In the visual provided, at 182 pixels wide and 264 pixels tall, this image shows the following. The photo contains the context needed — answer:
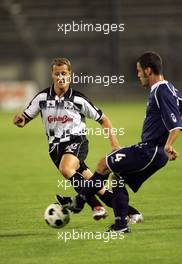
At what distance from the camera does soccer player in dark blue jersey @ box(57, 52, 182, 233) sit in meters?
7.38

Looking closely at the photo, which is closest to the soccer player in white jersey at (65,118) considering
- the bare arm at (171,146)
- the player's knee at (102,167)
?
the player's knee at (102,167)

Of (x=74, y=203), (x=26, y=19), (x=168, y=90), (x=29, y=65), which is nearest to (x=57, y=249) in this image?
(x=74, y=203)

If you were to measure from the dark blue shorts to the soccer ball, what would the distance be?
647 mm

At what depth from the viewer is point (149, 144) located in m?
7.47

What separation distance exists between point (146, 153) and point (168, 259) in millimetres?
1224

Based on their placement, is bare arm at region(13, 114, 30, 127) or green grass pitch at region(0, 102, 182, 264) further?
bare arm at region(13, 114, 30, 127)

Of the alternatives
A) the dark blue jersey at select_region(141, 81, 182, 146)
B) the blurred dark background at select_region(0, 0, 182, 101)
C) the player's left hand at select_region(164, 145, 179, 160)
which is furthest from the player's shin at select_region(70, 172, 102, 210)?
the blurred dark background at select_region(0, 0, 182, 101)

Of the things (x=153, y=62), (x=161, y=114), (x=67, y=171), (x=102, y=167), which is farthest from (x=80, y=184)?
(x=153, y=62)

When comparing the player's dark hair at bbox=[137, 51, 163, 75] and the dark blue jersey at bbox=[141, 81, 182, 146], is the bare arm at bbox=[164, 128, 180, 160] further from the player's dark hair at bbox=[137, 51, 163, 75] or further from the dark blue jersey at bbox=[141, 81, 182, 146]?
the player's dark hair at bbox=[137, 51, 163, 75]

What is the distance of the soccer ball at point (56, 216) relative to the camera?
7.76m

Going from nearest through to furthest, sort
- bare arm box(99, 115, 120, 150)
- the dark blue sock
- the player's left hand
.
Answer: the player's left hand
the dark blue sock
bare arm box(99, 115, 120, 150)

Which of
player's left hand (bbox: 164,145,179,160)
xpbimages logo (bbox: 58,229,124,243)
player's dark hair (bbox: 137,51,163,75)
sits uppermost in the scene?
player's dark hair (bbox: 137,51,163,75)

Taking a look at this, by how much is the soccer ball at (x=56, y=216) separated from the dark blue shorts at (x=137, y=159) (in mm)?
647

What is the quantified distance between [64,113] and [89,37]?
32.7 m
